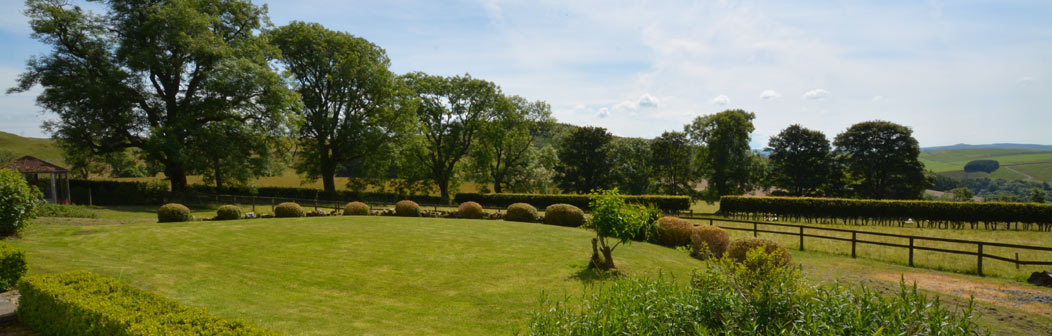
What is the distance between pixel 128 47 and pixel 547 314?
128 feet

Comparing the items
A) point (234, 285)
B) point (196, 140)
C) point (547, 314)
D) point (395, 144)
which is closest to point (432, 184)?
point (395, 144)

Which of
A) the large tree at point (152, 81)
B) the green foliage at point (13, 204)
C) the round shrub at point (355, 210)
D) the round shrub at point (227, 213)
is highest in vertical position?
the large tree at point (152, 81)

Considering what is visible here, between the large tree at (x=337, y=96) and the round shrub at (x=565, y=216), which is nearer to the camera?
the round shrub at (x=565, y=216)

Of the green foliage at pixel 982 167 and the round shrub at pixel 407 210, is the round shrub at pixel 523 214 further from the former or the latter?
the green foliage at pixel 982 167

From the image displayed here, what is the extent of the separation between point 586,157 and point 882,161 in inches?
1362

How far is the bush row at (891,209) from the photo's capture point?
30516 millimetres

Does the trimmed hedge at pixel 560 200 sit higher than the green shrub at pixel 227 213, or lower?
lower

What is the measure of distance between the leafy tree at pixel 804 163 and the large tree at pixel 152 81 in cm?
5569

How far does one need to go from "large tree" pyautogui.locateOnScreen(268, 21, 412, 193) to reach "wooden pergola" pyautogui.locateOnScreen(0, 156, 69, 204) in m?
15.7

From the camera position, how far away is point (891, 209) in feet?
112

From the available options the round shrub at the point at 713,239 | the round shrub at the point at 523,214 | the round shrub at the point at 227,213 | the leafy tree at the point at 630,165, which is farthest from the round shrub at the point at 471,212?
the leafy tree at the point at 630,165

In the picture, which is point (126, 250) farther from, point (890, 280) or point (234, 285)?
point (890, 280)

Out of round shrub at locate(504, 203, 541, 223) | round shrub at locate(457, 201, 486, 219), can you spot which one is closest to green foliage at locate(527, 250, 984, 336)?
round shrub at locate(504, 203, 541, 223)

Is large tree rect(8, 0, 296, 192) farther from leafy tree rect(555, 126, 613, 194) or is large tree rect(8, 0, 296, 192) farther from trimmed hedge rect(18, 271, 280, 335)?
leafy tree rect(555, 126, 613, 194)
